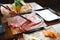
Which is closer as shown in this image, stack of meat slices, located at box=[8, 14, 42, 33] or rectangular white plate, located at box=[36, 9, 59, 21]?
stack of meat slices, located at box=[8, 14, 42, 33]

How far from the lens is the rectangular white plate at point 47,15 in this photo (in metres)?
1.20

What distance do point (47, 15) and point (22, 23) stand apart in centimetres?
35

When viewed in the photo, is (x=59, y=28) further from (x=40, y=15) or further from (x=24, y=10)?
(x=24, y=10)

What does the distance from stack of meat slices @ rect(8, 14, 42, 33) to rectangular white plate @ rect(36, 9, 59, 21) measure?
9 centimetres

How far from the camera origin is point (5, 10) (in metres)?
1.28

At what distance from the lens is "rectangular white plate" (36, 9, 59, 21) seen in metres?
1.20

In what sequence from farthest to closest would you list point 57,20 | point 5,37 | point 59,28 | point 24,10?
point 24,10
point 57,20
point 59,28
point 5,37

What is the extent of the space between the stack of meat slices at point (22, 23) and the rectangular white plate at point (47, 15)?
93mm

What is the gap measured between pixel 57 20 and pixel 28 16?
1.06 feet

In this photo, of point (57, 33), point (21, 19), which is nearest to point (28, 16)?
point (21, 19)

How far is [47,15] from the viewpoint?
1.26 m

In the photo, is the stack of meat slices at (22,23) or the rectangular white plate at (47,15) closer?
the stack of meat slices at (22,23)

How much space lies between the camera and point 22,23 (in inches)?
42.2

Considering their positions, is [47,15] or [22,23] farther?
[47,15]
